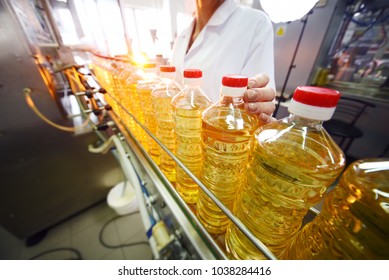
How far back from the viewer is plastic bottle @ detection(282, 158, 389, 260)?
225mm

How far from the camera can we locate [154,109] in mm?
690

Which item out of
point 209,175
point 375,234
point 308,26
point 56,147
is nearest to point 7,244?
point 56,147

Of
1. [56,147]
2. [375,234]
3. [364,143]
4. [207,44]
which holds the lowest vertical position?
[364,143]

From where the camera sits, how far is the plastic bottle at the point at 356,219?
0.74 ft

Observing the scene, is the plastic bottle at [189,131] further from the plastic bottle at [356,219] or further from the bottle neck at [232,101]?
the plastic bottle at [356,219]

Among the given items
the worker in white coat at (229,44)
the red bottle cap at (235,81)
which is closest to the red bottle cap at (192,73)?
the red bottle cap at (235,81)

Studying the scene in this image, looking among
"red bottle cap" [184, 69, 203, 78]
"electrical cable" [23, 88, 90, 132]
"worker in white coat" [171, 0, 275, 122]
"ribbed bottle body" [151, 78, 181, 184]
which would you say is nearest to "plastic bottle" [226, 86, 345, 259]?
"red bottle cap" [184, 69, 203, 78]

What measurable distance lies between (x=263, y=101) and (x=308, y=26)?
255 centimetres

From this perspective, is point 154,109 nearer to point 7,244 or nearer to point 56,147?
point 56,147

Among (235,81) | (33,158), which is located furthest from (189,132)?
(33,158)

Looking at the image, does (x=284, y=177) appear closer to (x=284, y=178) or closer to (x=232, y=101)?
(x=284, y=178)

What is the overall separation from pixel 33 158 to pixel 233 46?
6.93 ft

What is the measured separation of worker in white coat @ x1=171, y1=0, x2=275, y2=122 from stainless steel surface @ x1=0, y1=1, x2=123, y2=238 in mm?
1343

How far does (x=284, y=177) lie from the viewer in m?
0.34
